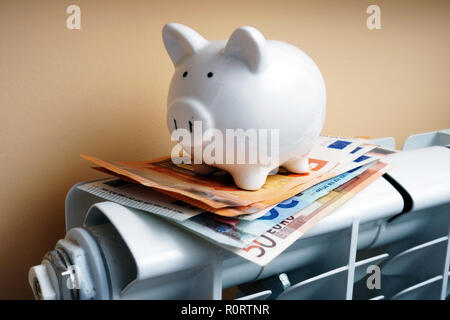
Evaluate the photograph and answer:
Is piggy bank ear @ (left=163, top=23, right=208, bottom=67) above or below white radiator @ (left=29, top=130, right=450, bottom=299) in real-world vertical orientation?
above

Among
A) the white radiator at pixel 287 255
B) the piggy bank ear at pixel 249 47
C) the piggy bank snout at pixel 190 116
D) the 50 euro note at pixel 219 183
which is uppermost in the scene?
the piggy bank ear at pixel 249 47

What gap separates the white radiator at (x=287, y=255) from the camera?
427mm

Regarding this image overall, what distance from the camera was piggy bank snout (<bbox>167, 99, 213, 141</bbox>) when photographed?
483 mm

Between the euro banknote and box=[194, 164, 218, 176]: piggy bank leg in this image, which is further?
box=[194, 164, 218, 176]: piggy bank leg

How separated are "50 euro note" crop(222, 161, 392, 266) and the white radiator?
13 mm

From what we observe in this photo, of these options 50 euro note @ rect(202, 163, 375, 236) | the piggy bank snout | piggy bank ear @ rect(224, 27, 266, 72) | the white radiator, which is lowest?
the white radiator

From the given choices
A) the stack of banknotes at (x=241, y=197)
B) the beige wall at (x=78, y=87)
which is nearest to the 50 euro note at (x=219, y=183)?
the stack of banknotes at (x=241, y=197)

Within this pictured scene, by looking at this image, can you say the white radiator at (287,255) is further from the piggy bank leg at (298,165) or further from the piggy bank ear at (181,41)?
the piggy bank ear at (181,41)

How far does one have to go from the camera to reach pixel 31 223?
65 centimetres

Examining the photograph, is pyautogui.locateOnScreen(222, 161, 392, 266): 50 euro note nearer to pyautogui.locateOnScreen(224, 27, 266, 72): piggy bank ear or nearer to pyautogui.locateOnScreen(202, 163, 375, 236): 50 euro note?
pyautogui.locateOnScreen(202, 163, 375, 236): 50 euro note

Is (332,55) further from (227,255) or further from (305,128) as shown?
(227,255)

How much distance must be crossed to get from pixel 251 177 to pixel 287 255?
0.13 m

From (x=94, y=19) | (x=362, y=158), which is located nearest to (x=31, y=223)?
(x=94, y=19)

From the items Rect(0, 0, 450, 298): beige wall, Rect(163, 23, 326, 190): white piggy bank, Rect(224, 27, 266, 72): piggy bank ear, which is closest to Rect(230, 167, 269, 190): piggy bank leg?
Rect(163, 23, 326, 190): white piggy bank
